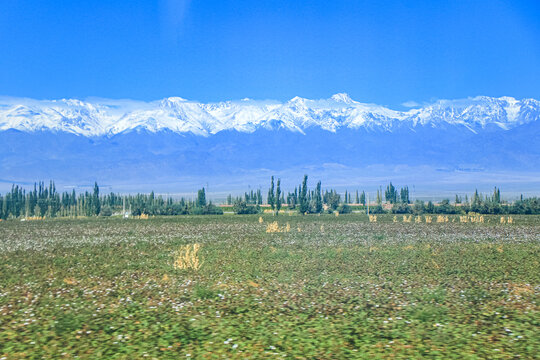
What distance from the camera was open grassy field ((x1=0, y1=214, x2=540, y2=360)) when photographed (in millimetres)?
10242

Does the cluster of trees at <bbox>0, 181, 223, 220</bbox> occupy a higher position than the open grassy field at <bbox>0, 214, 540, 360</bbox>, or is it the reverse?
the cluster of trees at <bbox>0, 181, 223, 220</bbox>

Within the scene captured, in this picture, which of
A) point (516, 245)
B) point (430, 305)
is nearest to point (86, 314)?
point (430, 305)

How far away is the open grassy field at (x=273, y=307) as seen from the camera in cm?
1024

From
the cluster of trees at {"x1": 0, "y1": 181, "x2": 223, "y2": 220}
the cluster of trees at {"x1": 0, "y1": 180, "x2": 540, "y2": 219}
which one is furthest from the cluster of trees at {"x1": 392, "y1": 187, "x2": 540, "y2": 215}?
the cluster of trees at {"x1": 0, "y1": 181, "x2": 223, "y2": 220}

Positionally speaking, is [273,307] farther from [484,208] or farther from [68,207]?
[68,207]

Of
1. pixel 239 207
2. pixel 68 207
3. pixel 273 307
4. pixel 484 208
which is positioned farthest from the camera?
pixel 68 207

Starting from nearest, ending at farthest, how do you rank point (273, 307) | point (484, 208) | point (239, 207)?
point (273, 307) → point (484, 208) → point (239, 207)

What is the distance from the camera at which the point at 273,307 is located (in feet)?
44.2

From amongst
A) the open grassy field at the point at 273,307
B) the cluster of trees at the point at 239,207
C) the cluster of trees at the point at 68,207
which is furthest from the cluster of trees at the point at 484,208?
the open grassy field at the point at 273,307

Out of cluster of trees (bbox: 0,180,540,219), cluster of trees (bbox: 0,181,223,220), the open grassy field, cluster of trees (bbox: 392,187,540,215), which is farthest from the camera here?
cluster of trees (bbox: 0,181,223,220)

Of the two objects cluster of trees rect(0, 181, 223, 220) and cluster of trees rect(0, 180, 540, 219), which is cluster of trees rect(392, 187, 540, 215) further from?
cluster of trees rect(0, 181, 223, 220)

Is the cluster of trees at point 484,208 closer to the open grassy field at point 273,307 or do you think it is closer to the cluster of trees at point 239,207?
the cluster of trees at point 239,207

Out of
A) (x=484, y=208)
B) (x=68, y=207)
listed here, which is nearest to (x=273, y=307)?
(x=484, y=208)

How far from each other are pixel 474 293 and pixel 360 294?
11.1 feet
